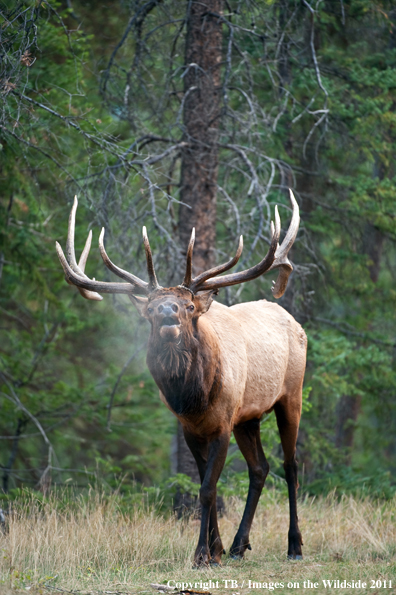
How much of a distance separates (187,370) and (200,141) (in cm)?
411

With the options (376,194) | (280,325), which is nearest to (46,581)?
(280,325)

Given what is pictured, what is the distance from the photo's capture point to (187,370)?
5.41 meters

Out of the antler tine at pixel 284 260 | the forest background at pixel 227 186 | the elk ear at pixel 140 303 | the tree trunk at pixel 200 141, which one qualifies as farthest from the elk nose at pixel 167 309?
the tree trunk at pixel 200 141

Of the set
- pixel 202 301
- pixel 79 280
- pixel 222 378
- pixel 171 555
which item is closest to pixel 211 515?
pixel 171 555

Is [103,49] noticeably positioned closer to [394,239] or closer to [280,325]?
[394,239]

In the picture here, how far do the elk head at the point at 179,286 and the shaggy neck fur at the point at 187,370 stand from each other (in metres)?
0.12

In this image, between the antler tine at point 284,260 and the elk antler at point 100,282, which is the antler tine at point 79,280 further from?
the antler tine at point 284,260

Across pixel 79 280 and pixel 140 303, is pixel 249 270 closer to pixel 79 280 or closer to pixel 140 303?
pixel 140 303

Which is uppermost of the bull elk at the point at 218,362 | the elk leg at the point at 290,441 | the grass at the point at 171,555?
the bull elk at the point at 218,362

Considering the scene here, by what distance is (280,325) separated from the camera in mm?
6934

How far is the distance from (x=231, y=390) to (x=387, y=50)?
747 centimetres

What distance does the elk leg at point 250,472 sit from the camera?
628 cm

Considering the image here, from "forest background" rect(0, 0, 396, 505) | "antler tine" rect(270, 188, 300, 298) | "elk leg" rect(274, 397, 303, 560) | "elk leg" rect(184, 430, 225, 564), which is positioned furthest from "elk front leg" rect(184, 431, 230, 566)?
"forest background" rect(0, 0, 396, 505)

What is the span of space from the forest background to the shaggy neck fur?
2.54 metres
